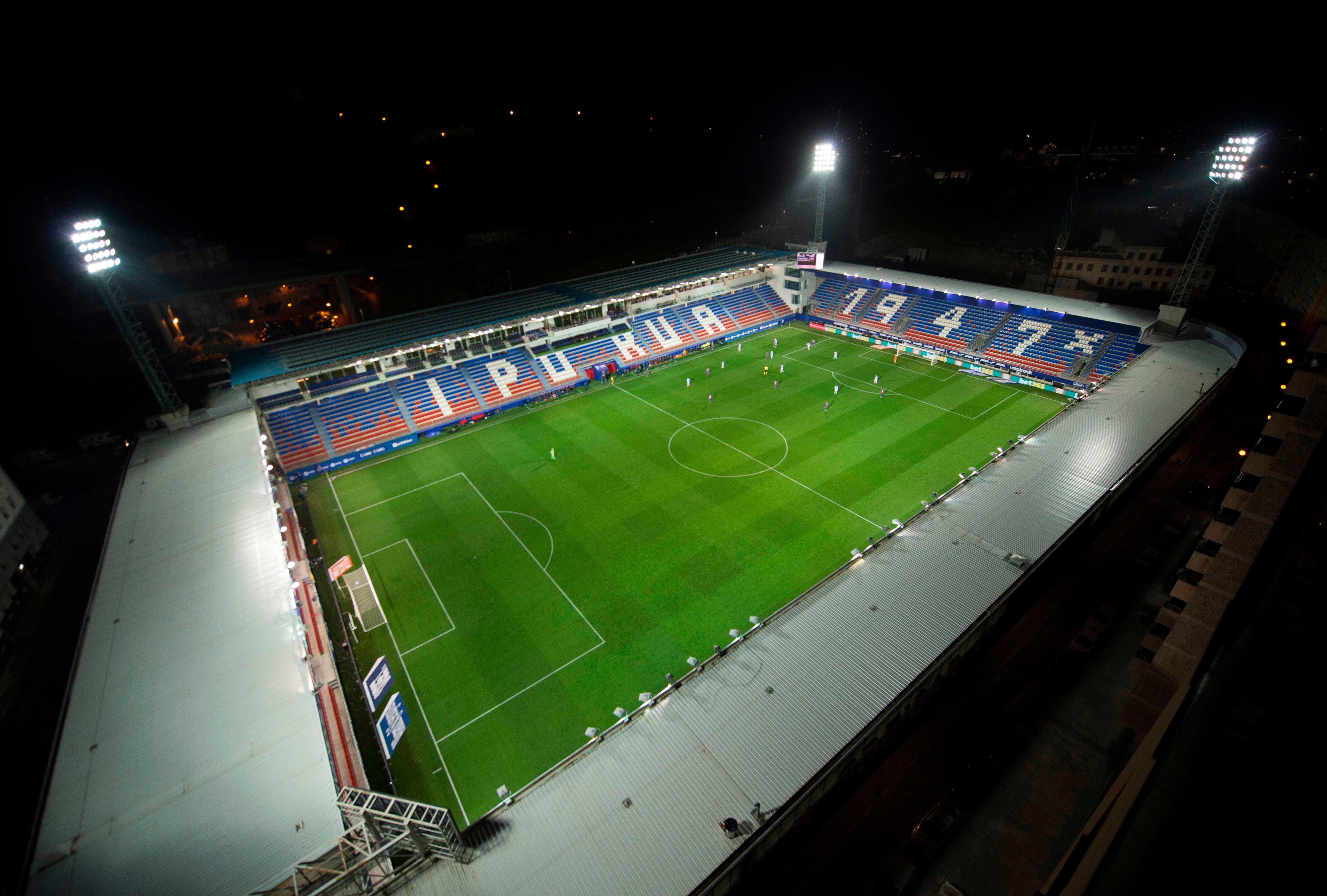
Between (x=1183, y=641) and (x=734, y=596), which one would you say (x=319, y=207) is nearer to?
(x=734, y=596)

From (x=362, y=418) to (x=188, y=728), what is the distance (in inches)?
855

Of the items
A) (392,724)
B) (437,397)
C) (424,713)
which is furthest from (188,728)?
(437,397)

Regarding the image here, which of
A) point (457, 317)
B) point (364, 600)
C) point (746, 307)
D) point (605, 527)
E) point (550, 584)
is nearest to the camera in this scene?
point (364, 600)

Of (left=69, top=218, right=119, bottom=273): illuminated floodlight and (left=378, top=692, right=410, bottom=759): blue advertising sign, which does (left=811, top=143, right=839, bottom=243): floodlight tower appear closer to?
(left=69, top=218, right=119, bottom=273): illuminated floodlight

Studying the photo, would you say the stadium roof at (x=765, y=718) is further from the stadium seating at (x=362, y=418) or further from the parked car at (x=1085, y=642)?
the stadium seating at (x=362, y=418)

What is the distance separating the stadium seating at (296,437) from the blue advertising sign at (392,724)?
2019 cm

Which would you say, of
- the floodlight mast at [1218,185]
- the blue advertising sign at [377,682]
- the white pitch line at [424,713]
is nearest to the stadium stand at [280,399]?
the white pitch line at [424,713]

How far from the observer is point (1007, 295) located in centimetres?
3756

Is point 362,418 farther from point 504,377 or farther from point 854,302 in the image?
point 854,302

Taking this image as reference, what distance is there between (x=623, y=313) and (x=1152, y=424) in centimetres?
3266

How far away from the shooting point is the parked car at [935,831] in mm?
11484

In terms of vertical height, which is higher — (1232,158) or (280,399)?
(280,399)

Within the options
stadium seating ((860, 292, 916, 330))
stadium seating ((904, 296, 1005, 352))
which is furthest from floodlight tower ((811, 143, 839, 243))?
stadium seating ((904, 296, 1005, 352))

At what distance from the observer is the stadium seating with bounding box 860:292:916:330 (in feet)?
138
